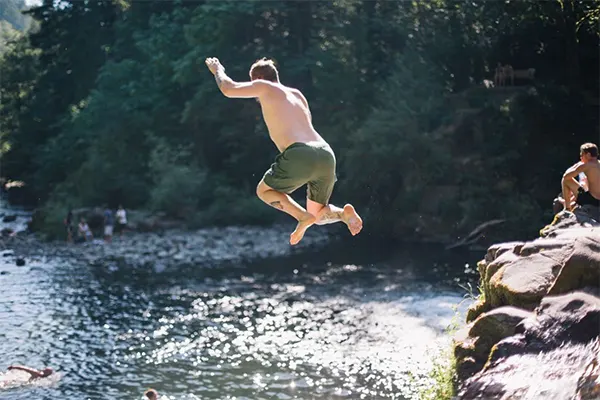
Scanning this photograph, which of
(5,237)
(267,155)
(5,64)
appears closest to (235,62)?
(267,155)

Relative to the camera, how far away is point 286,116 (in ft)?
23.1

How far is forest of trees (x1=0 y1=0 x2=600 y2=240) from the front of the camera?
2898 centimetres

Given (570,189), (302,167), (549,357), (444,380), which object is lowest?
(444,380)

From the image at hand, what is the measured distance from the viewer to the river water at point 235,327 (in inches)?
600

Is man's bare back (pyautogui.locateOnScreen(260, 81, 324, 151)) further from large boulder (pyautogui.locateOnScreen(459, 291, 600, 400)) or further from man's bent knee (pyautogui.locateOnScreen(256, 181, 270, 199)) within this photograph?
large boulder (pyautogui.locateOnScreen(459, 291, 600, 400))

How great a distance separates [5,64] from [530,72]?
36180 mm

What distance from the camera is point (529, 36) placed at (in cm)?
2961

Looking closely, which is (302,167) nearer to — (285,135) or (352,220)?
(285,135)

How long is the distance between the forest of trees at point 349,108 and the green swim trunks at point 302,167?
16.7 m

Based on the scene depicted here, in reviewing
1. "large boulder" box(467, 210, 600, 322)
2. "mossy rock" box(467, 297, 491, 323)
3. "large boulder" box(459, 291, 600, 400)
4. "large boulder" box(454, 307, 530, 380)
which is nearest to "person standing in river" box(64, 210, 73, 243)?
"large boulder" box(467, 210, 600, 322)

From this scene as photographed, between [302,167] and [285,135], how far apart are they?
12.5 inches

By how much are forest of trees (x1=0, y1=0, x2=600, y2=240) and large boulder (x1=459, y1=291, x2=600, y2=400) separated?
49.0ft

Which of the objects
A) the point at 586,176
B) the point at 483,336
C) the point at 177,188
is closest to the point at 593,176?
the point at 586,176

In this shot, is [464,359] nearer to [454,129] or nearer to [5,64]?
[454,129]
